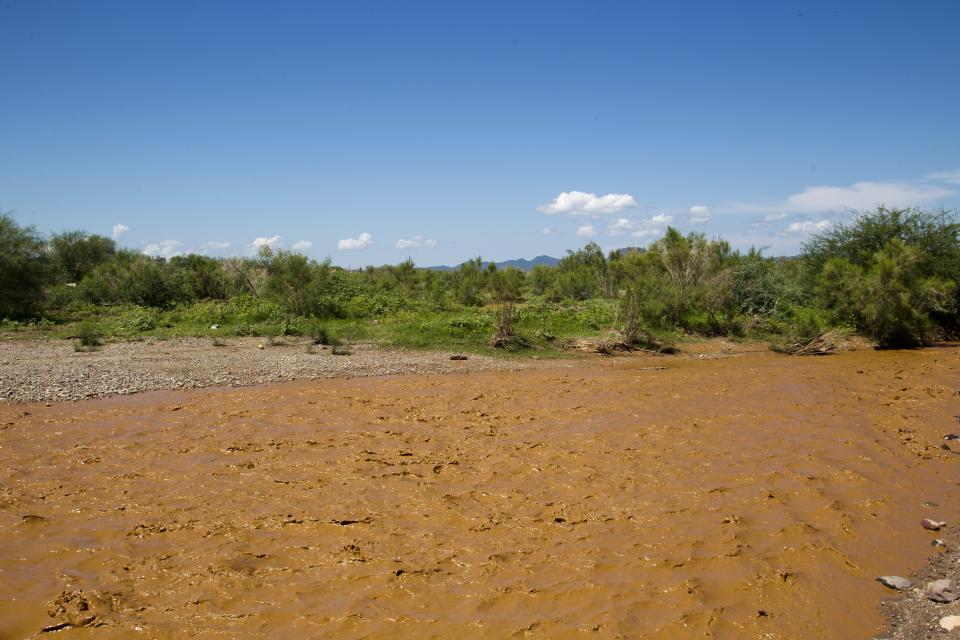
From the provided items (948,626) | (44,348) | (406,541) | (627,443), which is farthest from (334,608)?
Answer: (44,348)

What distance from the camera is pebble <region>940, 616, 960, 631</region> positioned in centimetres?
424

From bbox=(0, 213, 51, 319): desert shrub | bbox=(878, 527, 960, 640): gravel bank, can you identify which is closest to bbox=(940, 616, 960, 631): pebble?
bbox=(878, 527, 960, 640): gravel bank

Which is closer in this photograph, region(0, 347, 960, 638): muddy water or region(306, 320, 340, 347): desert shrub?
region(0, 347, 960, 638): muddy water

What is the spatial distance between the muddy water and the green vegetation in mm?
7408

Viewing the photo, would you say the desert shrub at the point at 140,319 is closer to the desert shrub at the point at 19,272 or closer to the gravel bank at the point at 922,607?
the desert shrub at the point at 19,272

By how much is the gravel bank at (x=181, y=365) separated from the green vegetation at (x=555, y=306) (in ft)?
2.89

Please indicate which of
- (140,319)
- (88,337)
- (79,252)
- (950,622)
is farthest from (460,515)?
(79,252)

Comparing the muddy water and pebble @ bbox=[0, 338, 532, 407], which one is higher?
pebble @ bbox=[0, 338, 532, 407]

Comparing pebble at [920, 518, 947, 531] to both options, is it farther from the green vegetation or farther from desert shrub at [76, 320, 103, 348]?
Result: desert shrub at [76, 320, 103, 348]

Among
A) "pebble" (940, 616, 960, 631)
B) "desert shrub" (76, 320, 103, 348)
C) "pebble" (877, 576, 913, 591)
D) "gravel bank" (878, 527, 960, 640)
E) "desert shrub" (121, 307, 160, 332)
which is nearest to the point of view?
"pebble" (940, 616, 960, 631)

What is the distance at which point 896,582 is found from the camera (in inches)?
203

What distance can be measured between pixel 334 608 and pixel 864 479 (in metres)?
6.82

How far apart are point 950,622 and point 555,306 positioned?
21.2 meters

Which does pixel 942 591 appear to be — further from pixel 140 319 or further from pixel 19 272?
pixel 19 272
